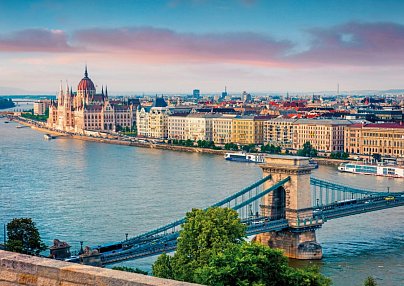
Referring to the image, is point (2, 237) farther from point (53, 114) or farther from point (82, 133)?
point (53, 114)

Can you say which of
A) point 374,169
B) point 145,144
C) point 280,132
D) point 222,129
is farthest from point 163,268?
point 222,129

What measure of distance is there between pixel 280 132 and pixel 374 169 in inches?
447

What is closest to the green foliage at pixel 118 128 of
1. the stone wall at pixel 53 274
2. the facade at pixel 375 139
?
the facade at pixel 375 139

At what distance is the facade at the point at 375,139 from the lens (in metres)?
30.3

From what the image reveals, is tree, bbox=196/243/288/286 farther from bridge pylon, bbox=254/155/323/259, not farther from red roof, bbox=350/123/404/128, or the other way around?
red roof, bbox=350/123/404/128

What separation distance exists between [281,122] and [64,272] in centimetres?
3428

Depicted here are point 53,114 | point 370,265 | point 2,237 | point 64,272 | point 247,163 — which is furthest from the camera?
point 53,114

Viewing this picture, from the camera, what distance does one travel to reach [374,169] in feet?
82.7

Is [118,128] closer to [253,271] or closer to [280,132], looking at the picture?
[280,132]

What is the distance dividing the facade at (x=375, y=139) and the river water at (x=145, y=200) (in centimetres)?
412

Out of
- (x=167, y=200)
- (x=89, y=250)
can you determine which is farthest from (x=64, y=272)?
(x=167, y=200)

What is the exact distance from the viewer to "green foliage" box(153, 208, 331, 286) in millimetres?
5609

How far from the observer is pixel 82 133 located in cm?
4941

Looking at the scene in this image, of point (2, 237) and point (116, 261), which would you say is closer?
point (116, 261)
